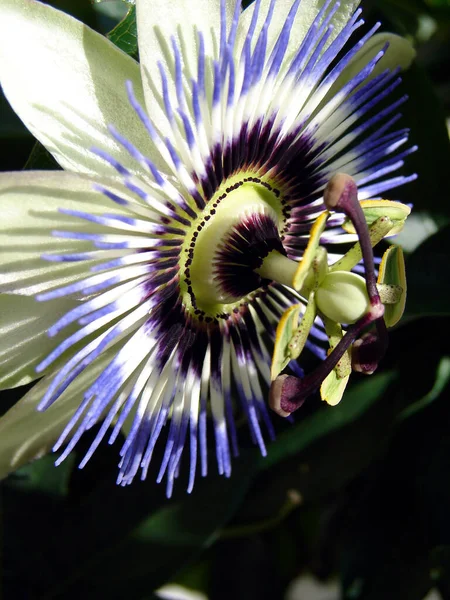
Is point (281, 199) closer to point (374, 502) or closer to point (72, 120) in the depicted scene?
point (72, 120)

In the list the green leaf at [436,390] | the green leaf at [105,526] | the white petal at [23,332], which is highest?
the white petal at [23,332]

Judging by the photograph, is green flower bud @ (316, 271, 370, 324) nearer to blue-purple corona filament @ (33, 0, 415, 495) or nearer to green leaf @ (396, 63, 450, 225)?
blue-purple corona filament @ (33, 0, 415, 495)

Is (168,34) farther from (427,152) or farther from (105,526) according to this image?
(105,526)

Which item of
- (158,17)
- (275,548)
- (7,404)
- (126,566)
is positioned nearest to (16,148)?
(7,404)

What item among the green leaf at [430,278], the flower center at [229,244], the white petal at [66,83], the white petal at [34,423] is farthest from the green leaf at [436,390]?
the white petal at [66,83]

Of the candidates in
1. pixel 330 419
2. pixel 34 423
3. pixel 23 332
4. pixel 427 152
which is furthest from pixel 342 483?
pixel 23 332

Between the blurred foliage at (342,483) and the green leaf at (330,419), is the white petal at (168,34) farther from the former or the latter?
the green leaf at (330,419)

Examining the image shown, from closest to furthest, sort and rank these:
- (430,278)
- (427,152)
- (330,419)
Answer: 1. (430,278)
2. (427,152)
3. (330,419)
